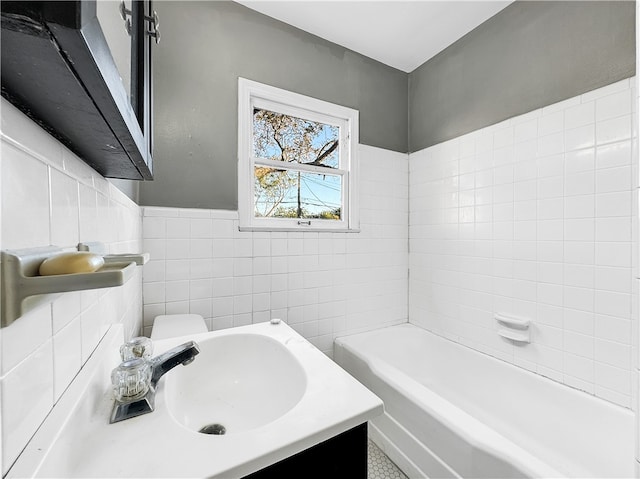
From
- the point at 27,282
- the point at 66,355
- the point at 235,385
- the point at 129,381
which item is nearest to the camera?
the point at 27,282

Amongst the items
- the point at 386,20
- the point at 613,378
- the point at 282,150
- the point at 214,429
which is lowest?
the point at 613,378

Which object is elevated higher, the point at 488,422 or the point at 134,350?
the point at 134,350

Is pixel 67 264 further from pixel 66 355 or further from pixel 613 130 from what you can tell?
pixel 613 130

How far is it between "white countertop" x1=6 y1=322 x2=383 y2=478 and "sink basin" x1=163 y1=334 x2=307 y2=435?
12cm

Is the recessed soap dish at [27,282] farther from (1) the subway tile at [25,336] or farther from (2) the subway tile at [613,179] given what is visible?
(2) the subway tile at [613,179]

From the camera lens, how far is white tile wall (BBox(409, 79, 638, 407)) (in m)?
1.31

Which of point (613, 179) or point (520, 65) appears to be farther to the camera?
point (520, 65)

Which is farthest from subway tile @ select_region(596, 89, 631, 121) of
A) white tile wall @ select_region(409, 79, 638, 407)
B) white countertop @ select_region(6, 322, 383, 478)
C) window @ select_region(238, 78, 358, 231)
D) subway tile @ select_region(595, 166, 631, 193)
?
white countertop @ select_region(6, 322, 383, 478)

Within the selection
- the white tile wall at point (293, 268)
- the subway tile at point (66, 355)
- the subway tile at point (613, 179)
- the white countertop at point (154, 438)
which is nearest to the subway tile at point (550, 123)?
the subway tile at point (613, 179)

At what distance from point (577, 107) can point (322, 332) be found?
2.01m

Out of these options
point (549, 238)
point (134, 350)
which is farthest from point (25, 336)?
point (549, 238)

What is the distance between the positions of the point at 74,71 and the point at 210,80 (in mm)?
1653

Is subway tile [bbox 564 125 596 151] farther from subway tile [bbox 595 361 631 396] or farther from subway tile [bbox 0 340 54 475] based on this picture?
subway tile [bbox 0 340 54 475]

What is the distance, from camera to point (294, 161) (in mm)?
2043
